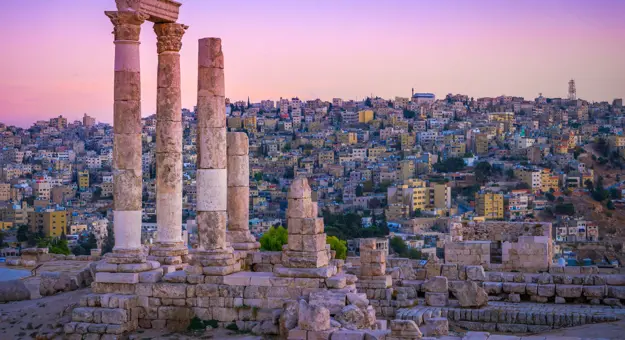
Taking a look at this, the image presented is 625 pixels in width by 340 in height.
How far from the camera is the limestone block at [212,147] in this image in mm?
21391

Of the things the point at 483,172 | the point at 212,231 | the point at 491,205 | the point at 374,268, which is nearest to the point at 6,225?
the point at 491,205

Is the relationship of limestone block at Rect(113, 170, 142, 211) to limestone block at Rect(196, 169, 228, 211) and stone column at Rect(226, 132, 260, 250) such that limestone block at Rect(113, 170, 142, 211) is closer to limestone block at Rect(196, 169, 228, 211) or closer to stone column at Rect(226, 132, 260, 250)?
limestone block at Rect(196, 169, 228, 211)

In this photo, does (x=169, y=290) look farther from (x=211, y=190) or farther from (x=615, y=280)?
(x=615, y=280)

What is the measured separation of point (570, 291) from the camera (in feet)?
76.2

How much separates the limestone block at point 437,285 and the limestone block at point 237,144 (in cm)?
553

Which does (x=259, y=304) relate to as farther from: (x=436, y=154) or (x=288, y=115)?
(x=288, y=115)

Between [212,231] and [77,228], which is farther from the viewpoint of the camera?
[77,228]

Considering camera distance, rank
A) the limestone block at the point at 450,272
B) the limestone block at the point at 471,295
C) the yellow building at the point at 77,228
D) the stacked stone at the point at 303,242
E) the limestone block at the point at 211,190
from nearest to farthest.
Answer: the stacked stone at the point at 303,242 → the limestone block at the point at 211,190 → the limestone block at the point at 471,295 → the limestone block at the point at 450,272 → the yellow building at the point at 77,228

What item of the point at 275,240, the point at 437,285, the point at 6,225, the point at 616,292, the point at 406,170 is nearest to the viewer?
the point at 616,292

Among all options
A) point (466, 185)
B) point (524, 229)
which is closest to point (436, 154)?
point (466, 185)

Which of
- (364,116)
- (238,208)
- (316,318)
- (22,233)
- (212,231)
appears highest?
(364,116)

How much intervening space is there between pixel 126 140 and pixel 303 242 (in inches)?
180

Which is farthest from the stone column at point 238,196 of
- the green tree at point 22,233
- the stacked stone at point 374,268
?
the green tree at point 22,233

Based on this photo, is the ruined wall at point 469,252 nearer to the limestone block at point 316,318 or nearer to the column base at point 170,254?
the column base at point 170,254
